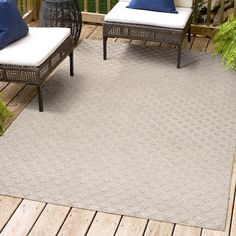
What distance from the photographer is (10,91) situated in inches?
185

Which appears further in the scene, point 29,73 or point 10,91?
point 10,91

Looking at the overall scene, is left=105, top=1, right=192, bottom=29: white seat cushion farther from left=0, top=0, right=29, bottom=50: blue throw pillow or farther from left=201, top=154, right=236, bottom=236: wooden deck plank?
left=201, top=154, right=236, bottom=236: wooden deck plank

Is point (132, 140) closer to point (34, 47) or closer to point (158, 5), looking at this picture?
point (34, 47)

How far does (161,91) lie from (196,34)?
1340 millimetres

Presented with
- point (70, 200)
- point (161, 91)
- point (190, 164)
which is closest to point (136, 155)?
point (190, 164)

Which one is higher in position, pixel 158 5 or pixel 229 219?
pixel 158 5

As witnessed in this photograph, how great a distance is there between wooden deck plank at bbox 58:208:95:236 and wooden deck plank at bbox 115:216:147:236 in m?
0.18

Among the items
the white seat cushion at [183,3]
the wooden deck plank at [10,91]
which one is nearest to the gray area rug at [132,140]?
the wooden deck plank at [10,91]

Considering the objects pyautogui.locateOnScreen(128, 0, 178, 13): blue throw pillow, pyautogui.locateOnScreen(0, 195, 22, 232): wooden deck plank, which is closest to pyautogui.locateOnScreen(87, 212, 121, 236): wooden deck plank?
pyautogui.locateOnScreen(0, 195, 22, 232): wooden deck plank

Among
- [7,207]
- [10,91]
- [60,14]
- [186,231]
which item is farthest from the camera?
[60,14]

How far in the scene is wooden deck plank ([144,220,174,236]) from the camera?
318cm

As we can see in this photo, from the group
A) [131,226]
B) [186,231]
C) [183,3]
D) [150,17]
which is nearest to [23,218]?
[131,226]

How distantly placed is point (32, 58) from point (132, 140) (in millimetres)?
975

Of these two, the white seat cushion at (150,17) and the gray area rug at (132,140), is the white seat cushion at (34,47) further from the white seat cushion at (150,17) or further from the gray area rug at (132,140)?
the white seat cushion at (150,17)
